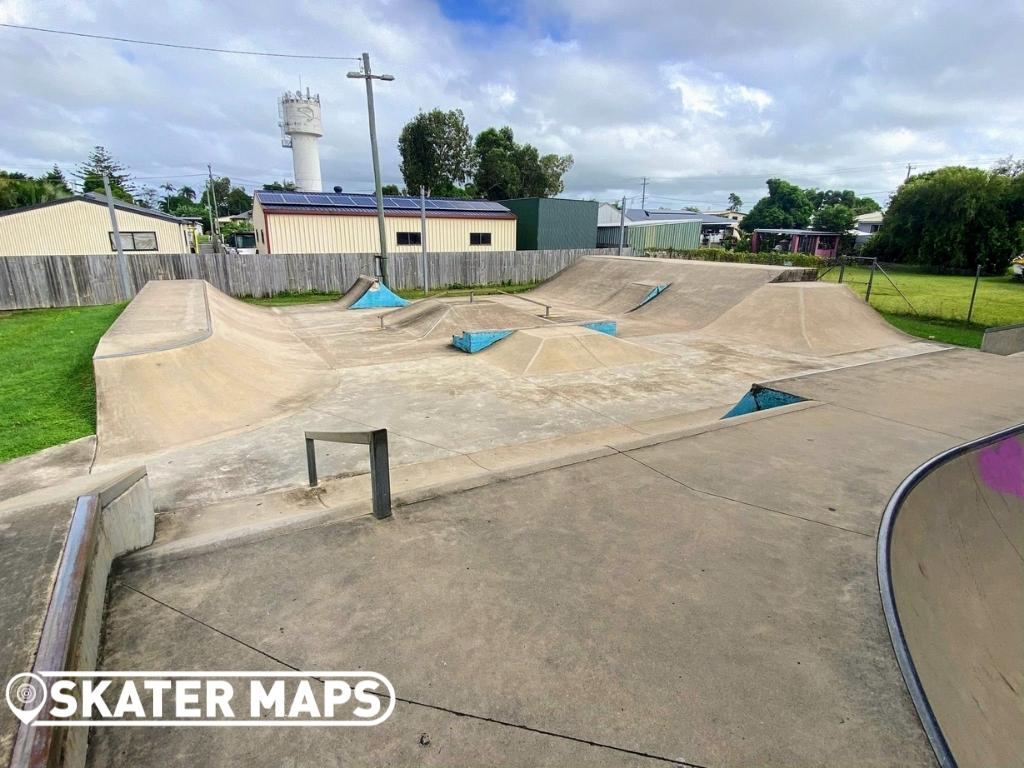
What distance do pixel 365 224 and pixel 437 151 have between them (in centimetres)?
2576

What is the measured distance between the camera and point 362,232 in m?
26.7

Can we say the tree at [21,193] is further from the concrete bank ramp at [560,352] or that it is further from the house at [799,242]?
the house at [799,242]

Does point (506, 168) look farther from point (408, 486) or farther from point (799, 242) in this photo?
point (408, 486)

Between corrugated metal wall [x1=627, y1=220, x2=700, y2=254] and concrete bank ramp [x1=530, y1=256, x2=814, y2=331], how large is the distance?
15.4 metres

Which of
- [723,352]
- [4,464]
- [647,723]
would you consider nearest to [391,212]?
[723,352]

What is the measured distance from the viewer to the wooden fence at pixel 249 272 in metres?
17.3

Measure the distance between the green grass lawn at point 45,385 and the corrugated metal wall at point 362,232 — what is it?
1281 cm

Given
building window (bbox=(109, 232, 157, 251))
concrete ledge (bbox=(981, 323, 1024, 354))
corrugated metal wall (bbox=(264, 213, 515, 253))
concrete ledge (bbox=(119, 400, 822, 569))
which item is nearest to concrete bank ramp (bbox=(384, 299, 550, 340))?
concrete ledge (bbox=(119, 400, 822, 569))

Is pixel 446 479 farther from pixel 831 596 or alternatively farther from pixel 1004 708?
pixel 1004 708

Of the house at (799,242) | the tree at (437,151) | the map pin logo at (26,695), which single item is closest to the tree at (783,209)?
the house at (799,242)

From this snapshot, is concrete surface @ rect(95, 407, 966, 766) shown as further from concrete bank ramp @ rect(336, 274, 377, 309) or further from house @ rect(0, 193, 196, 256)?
house @ rect(0, 193, 196, 256)

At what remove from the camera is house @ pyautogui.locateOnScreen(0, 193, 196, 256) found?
76.0 ft

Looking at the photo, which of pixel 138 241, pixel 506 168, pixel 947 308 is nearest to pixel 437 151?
pixel 506 168

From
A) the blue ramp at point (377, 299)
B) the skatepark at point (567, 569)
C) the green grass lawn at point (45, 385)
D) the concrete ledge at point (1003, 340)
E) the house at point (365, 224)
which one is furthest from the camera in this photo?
the house at point (365, 224)
